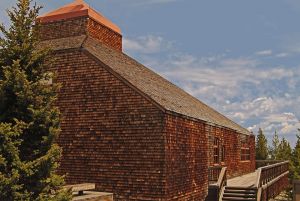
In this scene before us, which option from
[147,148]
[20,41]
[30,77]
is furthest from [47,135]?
[147,148]

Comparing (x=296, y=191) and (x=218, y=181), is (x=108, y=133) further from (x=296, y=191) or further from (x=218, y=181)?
(x=296, y=191)

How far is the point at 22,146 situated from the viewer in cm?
1189

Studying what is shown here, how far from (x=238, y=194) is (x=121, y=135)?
243 inches

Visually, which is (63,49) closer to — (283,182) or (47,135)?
(47,135)

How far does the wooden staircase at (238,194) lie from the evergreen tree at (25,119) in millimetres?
8848

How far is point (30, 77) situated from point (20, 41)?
45.3 inches

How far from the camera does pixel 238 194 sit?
18719 millimetres

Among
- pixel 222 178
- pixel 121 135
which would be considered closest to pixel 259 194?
pixel 222 178

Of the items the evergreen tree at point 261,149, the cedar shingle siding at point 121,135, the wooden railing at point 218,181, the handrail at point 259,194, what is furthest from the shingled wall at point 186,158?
the evergreen tree at point 261,149

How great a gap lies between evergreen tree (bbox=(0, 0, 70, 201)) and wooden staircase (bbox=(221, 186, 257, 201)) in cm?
885

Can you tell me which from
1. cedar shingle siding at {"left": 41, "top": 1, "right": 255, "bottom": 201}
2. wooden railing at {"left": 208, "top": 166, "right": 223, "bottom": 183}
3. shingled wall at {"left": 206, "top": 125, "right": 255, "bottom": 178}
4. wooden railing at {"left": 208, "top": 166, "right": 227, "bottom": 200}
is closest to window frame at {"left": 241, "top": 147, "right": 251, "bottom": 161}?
shingled wall at {"left": 206, "top": 125, "right": 255, "bottom": 178}

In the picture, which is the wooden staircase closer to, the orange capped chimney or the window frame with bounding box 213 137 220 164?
the window frame with bounding box 213 137 220 164

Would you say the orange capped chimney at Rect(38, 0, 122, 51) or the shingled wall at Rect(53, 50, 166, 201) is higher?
the orange capped chimney at Rect(38, 0, 122, 51)

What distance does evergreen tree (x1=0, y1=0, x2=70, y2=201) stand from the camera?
446 inches
